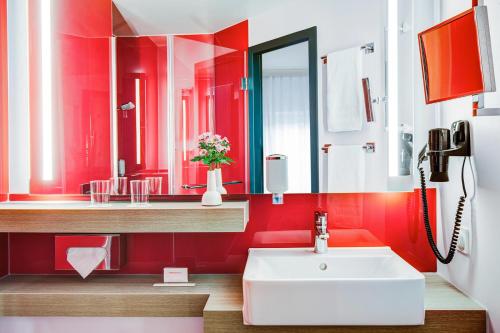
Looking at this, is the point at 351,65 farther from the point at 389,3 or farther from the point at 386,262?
the point at 386,262

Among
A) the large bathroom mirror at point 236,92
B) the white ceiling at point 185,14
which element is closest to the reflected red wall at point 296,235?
the large bathroom mirror at point 236,92

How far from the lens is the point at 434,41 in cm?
144

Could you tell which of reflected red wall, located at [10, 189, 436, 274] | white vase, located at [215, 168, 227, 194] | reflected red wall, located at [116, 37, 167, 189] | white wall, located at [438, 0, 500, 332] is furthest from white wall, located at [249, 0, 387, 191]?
reflected red wall, located at [116, 37, 167, 189]

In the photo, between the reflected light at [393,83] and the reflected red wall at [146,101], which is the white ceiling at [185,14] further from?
the reflected light at [393,83]

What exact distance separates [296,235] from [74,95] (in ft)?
4.13

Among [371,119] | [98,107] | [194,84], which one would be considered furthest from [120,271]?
[371,119]

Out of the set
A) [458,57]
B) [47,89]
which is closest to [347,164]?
[458,57]

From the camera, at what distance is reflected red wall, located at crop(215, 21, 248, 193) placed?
187 centimetres

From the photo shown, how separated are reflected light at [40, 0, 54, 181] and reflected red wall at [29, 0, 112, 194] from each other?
0.6 inches

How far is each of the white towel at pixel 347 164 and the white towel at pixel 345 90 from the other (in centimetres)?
9

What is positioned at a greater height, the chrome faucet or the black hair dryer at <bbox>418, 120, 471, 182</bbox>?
the black hair dryer at <bbox>418, 120, 471, 182</bbox>

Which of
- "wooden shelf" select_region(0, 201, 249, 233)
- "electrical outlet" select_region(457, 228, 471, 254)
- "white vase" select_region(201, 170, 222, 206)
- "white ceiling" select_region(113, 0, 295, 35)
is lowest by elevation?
"electrical outlet" select_region(457, 228, 471, 254)

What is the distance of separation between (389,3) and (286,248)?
122cm

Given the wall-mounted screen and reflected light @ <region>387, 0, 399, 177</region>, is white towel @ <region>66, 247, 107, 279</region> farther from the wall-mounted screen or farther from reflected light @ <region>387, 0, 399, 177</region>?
the wall-mounted screen
